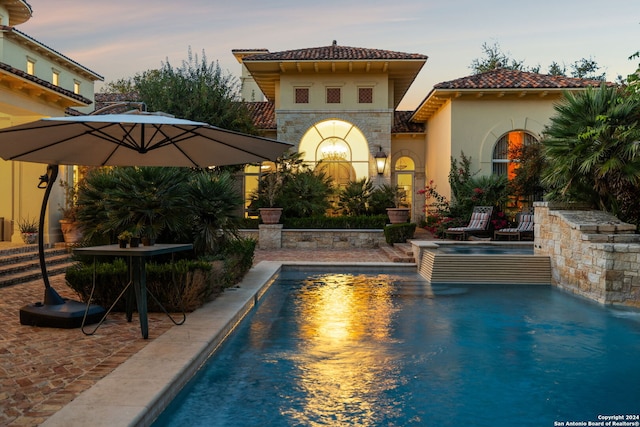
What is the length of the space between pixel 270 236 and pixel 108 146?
1150 cm

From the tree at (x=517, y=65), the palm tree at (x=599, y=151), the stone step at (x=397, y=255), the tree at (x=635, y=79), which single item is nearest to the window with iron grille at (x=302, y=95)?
the stone step at (x=397, y=255)

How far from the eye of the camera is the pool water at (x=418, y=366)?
14.6 feet

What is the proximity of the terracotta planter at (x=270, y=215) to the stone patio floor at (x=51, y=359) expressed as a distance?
1073 centimetres

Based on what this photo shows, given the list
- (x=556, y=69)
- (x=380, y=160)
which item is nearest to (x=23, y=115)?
(x=380, y=160)

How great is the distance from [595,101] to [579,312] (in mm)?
4862

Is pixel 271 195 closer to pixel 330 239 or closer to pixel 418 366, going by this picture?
pixel 330 239

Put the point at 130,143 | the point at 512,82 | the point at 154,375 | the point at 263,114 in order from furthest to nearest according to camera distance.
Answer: the point at 263,114
the point at 512,82
the point at 130,143
the point at 154,375

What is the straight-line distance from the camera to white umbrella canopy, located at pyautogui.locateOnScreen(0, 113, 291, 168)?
5.80m

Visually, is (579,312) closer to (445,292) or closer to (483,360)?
(445,292)

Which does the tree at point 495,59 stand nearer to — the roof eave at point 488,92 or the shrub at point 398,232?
the roof eave at point 488,92

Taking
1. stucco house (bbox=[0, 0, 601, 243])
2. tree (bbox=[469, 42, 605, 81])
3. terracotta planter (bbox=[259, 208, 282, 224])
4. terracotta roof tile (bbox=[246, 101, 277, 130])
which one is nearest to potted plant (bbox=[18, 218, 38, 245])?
stucco house (bbox=[0, 0, 601, 243])

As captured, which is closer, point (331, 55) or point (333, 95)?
point (331, 55)

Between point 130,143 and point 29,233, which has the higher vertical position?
point 130,143

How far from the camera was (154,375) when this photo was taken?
4559mm
